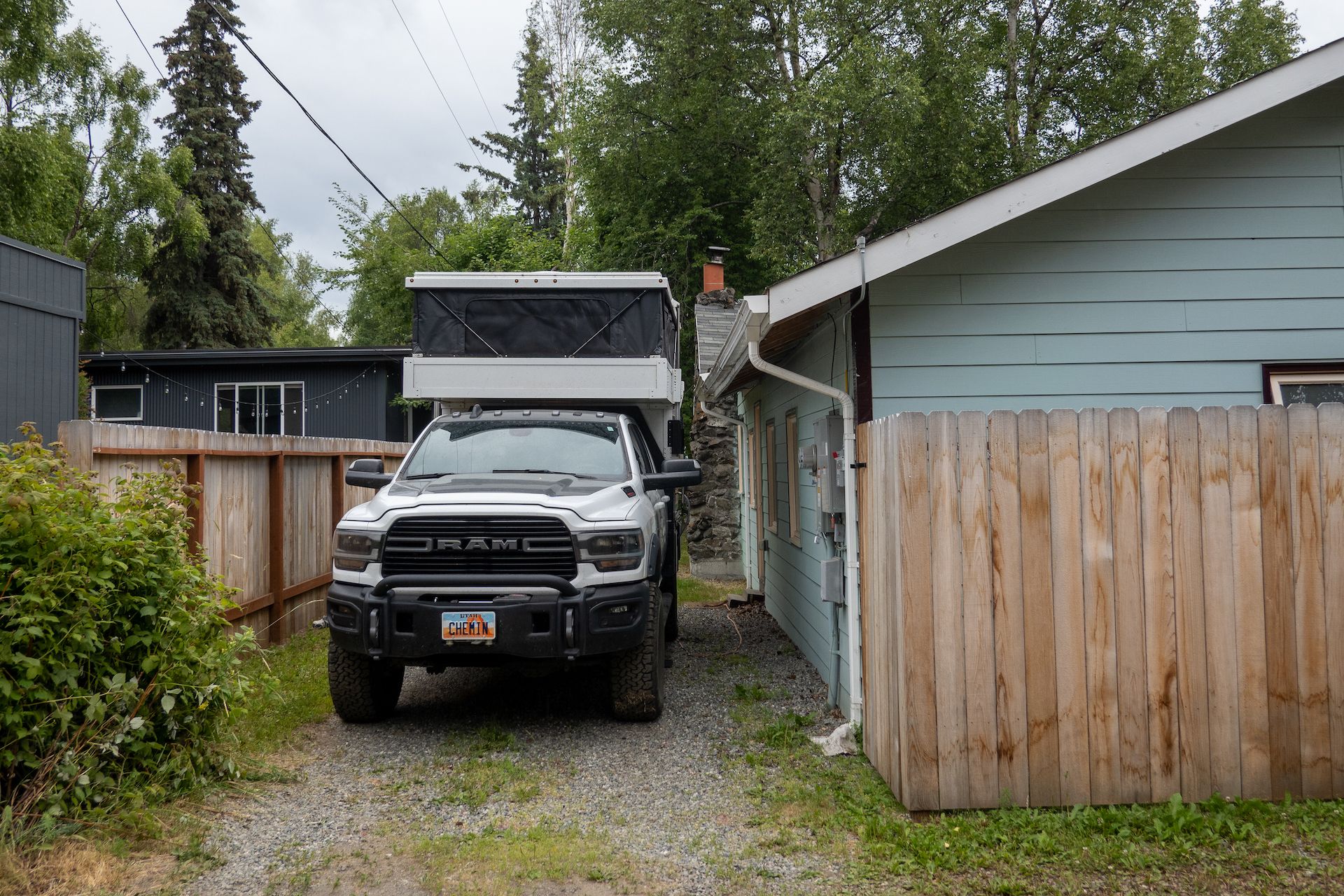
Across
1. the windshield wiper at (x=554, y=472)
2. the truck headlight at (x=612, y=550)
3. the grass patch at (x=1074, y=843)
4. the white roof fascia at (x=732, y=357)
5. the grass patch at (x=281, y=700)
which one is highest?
the white roof fascia at (x=732, y=357)

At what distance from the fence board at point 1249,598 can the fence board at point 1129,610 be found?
43 centimetres

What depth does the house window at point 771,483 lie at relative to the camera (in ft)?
31.4

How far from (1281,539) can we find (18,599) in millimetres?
5374

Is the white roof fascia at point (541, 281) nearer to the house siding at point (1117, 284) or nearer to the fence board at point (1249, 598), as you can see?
the house siding at point (1117, 284)

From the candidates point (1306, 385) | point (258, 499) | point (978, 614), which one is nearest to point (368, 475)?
point (258, 499)

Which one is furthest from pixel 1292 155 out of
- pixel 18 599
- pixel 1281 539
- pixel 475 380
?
pixel 18 599

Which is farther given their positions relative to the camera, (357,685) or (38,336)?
(38,336)

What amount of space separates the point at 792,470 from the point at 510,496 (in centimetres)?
333

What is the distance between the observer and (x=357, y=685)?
19.0ft

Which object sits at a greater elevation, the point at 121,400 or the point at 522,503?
the point at 121,400

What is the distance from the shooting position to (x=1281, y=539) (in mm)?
4238

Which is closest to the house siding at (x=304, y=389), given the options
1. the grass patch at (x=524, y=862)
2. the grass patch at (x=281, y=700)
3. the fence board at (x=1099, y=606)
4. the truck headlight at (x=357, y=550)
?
the grass patch at (x=281, y=700)

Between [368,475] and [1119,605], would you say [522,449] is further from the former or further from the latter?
[1119,605]

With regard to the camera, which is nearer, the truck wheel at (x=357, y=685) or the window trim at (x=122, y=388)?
the truck wheel at (x=357, y=685)
